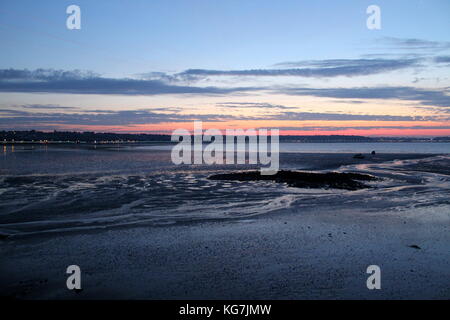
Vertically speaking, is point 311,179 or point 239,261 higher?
point 239,261

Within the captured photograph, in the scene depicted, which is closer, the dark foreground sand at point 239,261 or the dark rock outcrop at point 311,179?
the dark foreground sand at point 239,261

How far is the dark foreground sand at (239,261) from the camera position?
838 cm

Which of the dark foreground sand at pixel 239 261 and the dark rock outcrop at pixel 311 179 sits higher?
the dark foreground sand at pixel 239 261

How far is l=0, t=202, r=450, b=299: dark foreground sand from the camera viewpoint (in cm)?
838

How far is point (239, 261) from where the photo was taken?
411 inches

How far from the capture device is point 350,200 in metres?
21.7

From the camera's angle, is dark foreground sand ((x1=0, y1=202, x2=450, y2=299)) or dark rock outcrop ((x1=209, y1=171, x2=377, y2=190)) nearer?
dark foreground sand ((x1=0, y1=202, x2=450, y2=299))

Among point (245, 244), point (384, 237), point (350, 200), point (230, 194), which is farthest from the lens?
point (230, 194)

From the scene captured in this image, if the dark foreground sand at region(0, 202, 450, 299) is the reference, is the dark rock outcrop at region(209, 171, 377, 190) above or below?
below

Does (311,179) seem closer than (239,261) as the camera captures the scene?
No
